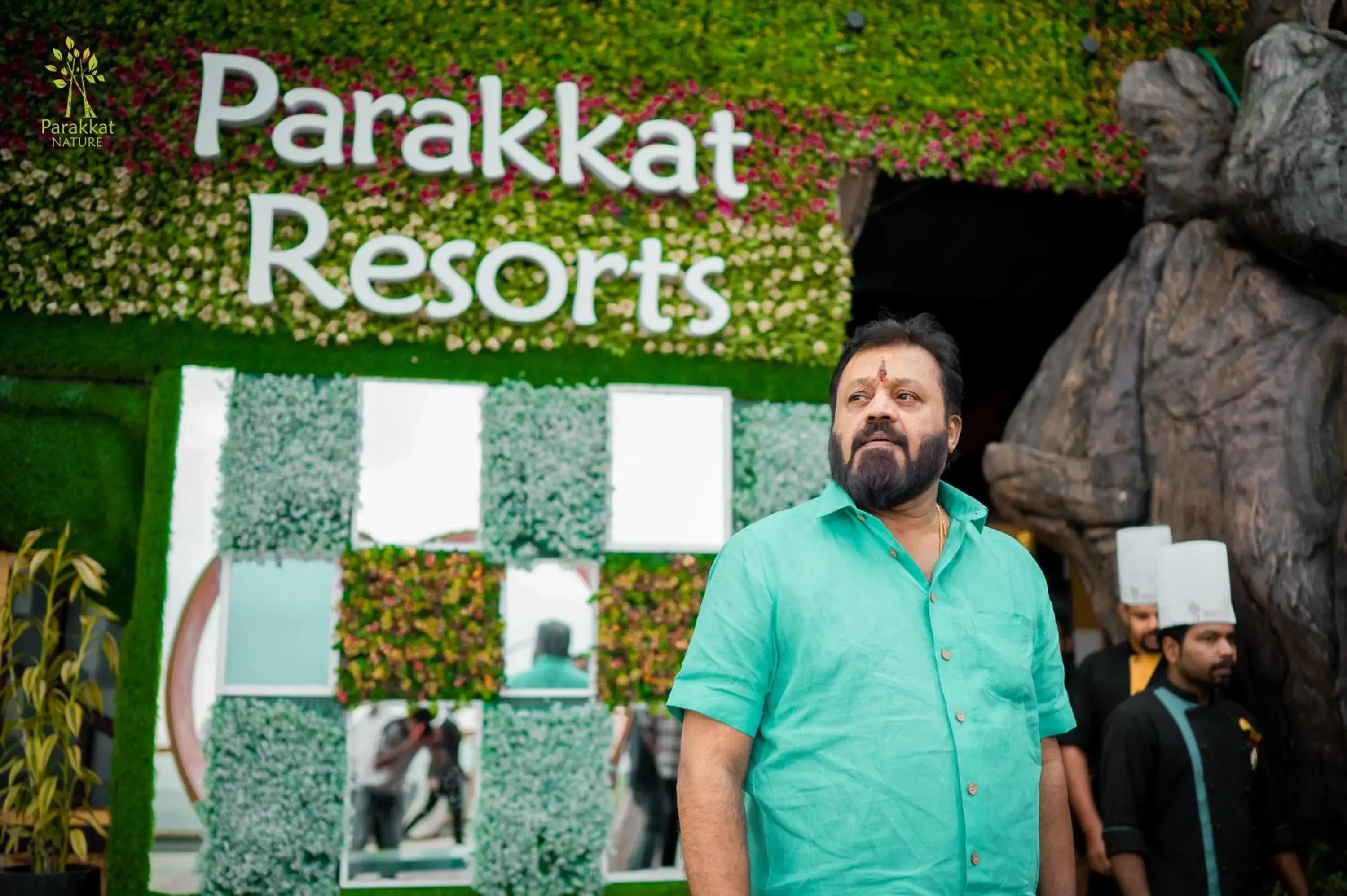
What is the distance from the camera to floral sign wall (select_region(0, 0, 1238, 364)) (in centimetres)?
559

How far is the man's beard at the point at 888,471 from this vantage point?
85.4 inches

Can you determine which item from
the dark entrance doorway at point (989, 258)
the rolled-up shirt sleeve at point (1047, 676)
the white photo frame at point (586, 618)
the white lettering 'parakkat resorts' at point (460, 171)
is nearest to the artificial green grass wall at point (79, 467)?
the white lettering 'parakkat resorts' at point (460, 171)

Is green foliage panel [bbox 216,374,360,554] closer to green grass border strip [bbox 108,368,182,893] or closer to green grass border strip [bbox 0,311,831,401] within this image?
green grass border strip [bbox 0,311,831,401]

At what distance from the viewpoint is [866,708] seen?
2004mm

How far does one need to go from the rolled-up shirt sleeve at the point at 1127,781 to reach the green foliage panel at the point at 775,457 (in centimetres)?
222

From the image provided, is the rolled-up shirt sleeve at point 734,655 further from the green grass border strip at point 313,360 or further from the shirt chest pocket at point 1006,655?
the green grass border strip at point 313,360

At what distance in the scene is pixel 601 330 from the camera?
5.87m

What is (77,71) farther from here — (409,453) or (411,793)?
(411,793)

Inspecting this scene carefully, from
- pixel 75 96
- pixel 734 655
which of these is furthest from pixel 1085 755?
pixel 75 96

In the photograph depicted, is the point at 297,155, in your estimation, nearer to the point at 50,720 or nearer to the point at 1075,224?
the point at 50,720

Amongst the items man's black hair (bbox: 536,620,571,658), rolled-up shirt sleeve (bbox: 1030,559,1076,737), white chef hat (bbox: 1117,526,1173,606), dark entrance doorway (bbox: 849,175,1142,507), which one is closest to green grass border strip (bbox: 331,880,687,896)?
man's black hair (bbox: 536,620,571,658)

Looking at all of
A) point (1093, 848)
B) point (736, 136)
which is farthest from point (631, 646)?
point (736, 136)

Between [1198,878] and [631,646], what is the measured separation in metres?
2.64

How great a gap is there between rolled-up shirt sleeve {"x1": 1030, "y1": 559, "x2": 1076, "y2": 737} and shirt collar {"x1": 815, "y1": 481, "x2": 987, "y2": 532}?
0.15m
